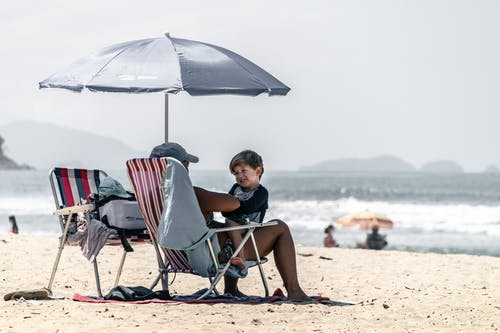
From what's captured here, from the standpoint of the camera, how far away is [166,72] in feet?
20.0

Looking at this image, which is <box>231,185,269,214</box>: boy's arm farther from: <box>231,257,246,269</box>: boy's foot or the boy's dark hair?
<box>231,257,246,269</box>: boy's foot

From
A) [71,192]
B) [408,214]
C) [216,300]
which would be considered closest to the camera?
[216,300]

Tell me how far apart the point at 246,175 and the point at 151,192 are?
Answer: 1.97 ft

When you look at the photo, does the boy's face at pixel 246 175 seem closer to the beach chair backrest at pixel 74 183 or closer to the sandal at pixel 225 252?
the sandal at pixel 225 252

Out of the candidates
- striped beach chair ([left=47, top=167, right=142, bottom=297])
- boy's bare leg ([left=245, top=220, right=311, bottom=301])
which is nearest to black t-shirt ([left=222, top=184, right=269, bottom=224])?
boy's bare leg ([left=245, top=220, right=311, bottom=301])

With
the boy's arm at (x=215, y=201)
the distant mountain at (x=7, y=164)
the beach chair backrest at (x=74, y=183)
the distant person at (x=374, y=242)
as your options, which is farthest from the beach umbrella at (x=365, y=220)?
the distant mountain at (x=7, y=164)

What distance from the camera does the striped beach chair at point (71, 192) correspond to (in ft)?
20.4

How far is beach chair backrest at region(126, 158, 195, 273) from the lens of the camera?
5742mm

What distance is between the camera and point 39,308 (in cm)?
575

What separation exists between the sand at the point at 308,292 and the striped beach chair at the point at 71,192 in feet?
1.35

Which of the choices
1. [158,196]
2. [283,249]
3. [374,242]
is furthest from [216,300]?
[374,242]

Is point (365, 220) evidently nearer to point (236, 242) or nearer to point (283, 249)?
point (283, 249)

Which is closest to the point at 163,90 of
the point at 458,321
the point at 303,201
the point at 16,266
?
the point at 458,321

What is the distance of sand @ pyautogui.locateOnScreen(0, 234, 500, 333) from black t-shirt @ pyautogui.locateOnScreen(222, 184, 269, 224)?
21.3 inches
